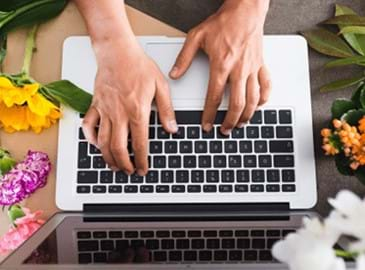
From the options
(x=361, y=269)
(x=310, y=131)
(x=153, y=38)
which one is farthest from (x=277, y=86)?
(x=361, y=269)

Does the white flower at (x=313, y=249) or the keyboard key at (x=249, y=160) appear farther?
the keyboard key at (x=249, y=160)

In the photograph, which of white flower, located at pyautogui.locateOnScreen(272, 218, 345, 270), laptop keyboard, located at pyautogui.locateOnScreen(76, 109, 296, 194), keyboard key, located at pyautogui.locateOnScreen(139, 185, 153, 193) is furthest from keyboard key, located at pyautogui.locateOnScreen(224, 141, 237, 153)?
white flower, located at pyautogui.locateOnScreen(272, 218, 345, 270)

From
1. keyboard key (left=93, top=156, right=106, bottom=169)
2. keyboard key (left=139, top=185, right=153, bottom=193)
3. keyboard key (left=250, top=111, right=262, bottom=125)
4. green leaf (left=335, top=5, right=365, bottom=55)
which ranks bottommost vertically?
keyboard key (left=139, top=185, right=153, bottom=193)

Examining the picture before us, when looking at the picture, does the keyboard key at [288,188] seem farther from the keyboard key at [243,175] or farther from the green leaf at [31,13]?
the green leaf at [31,13]

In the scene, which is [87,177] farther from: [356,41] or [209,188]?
[356,41]

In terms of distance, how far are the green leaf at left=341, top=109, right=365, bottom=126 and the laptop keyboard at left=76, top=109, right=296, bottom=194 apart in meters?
0.07

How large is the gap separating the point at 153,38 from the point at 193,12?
0.08m

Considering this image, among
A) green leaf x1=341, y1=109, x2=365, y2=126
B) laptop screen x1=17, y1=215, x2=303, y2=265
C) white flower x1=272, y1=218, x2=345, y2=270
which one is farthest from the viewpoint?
green leaf x1=341, y1=109, x2=365, y2=126

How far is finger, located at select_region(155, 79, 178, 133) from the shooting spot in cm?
62

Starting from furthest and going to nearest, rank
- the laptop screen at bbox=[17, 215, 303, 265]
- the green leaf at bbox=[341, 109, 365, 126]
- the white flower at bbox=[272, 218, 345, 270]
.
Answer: the green leaf at bbox=[341, 109, 365, 126] → the laptop screen at bbox=[17, 215, 303, 265] → the white flower at bbox=[272, 218, 345, 270]

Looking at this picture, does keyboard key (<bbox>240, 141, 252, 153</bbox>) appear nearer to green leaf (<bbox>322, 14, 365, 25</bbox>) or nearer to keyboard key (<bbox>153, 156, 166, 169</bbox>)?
keyboard key (<bbox>153, 156, 166, 169</bbox>)

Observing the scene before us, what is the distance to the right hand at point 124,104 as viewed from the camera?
611mm

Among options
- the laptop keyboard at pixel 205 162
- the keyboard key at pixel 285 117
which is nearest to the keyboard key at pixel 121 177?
the laptop keyboard at pixel 205 162

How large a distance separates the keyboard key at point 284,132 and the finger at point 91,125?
0.74 feet
